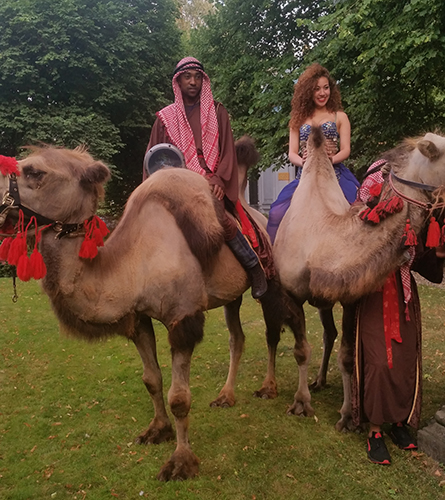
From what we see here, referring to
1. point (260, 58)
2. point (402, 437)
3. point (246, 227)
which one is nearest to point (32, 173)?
point (246, 227)

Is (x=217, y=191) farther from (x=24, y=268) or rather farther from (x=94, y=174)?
(x=24, y=268)

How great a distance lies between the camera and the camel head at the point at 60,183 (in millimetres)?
2594

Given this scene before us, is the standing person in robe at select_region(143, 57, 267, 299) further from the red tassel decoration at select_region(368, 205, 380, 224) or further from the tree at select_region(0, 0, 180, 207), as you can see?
the tree at select_region(0, 0, 180, 207)

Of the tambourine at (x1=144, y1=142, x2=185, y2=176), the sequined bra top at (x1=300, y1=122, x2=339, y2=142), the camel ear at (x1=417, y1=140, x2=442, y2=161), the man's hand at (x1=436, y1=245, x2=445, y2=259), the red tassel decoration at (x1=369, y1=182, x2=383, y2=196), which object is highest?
the sequined bra top at (x1=300, y1=122, x2=339, y2=142)

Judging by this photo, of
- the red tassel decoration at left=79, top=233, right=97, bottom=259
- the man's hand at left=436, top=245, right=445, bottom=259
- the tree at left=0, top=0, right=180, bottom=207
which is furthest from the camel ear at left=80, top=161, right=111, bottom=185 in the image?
the tree at left=0, top=0, right=180, bottom=207

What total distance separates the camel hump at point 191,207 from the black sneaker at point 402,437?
1986mm

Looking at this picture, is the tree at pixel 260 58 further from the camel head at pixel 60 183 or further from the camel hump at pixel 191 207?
the camel head at pixel 60 183

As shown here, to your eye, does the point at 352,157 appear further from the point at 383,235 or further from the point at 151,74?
the point at 151,74

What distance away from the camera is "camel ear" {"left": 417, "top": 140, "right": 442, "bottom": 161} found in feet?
8.66

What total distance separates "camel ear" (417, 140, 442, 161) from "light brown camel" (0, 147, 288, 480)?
1.38 m

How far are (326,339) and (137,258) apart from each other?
98.0 inches

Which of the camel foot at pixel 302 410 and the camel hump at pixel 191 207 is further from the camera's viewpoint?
the camel foot at pixel 302 410

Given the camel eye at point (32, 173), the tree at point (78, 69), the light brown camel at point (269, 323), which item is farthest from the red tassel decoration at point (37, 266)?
the tree at point (78, 69)

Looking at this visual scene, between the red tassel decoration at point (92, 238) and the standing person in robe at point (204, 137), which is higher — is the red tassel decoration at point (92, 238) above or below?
below
